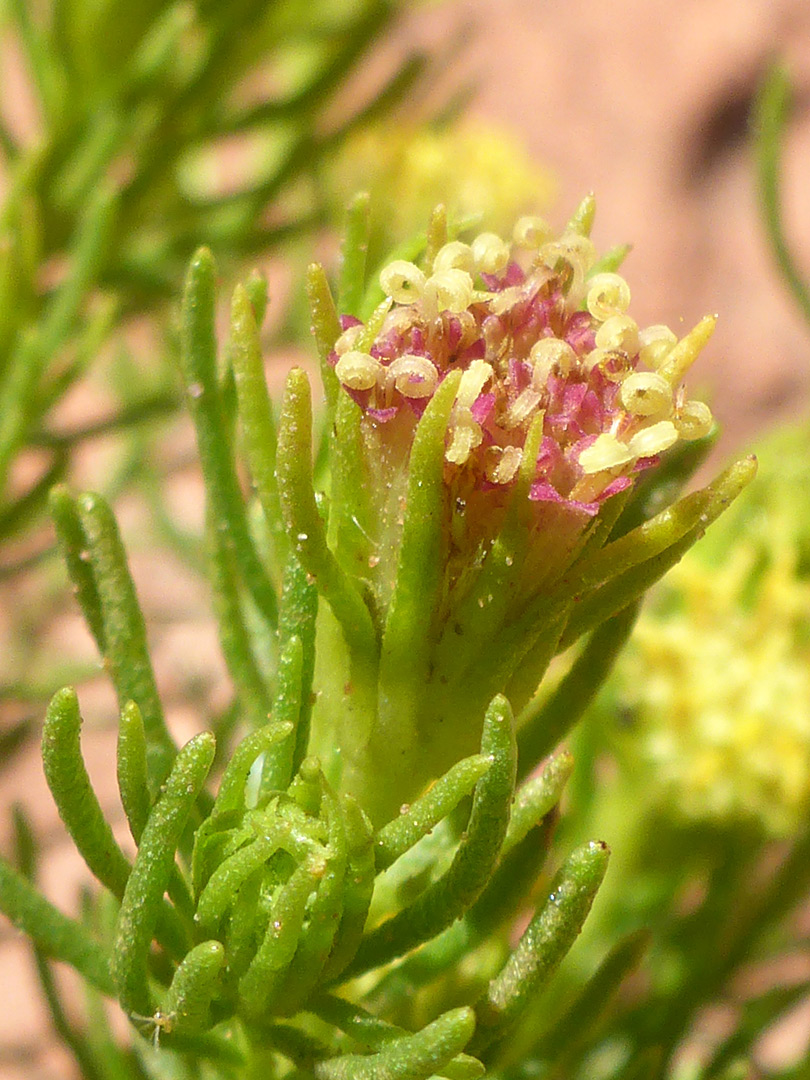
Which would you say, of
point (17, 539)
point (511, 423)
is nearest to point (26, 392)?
point (17, 539)

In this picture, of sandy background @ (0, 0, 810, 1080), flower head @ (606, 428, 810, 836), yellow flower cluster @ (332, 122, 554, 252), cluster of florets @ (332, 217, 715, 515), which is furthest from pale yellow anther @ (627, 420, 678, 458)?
sandy background @ (0, 0, 810, 1080)

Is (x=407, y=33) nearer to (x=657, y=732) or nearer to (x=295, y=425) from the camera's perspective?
(x=657, y=732)

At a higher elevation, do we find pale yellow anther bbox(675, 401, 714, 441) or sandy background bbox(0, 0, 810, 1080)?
sandy background bbox(0, 0, 810, 1080)

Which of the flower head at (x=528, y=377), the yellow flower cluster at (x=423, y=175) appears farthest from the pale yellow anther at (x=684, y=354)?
the yellow flower cluster at (x=423, y=175)

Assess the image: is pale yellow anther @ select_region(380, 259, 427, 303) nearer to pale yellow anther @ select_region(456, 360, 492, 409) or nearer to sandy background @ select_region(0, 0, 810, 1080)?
pale yellow anther @ select_region(456, 360, 492, 409)

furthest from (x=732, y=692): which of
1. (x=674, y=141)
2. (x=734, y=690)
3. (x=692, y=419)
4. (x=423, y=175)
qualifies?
(x=674, y=141)

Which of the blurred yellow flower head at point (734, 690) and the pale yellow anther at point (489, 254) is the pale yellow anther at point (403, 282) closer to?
the pale yellow anther at point (489, 254)

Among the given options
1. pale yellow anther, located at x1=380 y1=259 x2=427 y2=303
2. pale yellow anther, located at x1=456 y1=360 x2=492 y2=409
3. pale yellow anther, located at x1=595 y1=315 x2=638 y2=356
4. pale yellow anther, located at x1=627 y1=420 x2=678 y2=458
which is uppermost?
pale yellow anther, located at x1=380 y1=259 x2=427 y2=303

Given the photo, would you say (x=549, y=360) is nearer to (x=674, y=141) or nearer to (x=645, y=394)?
(x=645, y=394)
